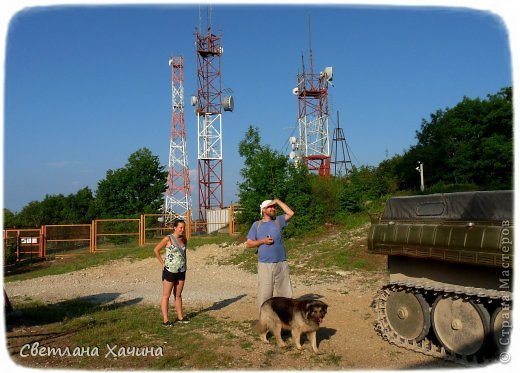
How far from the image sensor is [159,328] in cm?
731

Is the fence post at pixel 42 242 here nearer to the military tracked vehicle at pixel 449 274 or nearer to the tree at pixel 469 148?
the military tracked vehicle at pixel 449 274

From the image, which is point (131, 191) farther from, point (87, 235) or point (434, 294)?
point (434, 294)

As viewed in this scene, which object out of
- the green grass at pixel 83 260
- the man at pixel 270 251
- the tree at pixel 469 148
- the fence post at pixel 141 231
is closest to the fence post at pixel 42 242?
the green grass at pixel 83 260

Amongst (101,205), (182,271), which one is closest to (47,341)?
(182,271)

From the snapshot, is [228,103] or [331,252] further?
[228,103]

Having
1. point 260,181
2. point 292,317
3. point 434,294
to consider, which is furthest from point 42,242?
point 434,294

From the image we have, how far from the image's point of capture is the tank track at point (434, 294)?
538cm

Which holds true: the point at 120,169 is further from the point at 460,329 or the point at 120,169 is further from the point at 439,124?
the point at 460,329

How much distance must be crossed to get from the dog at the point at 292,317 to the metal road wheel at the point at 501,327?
1.94 meters

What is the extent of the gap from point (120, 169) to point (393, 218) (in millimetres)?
36779

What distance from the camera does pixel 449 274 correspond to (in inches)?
241

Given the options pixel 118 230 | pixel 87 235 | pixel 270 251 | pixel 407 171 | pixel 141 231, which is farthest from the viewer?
pixel 407 171

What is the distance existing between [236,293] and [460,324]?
6525mm

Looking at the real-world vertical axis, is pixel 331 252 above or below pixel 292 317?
above
